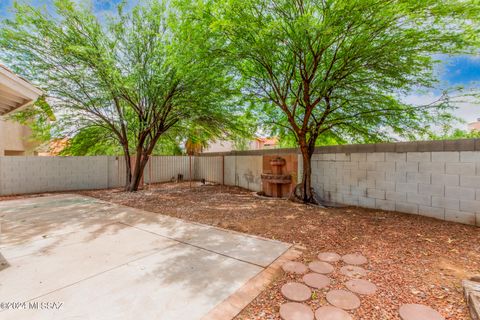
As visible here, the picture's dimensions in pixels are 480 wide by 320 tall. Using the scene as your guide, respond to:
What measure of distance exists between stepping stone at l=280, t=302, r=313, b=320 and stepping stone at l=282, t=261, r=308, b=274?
23.9 inches

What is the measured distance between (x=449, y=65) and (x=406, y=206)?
3.40 metres

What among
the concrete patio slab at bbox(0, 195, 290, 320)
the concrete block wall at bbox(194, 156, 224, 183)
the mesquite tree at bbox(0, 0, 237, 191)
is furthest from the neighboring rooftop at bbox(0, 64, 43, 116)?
the concrete block wall at bbox(194, 156, 224, 183)

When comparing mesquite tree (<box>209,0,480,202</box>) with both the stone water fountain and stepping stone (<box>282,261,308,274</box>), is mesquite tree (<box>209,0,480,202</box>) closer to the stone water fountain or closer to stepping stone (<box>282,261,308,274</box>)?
the stone water fountain

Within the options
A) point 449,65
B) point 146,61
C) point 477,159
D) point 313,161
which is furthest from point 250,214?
point 146,61

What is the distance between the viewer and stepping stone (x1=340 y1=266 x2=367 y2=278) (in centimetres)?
258

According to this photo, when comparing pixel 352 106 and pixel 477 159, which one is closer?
pixel 477 159

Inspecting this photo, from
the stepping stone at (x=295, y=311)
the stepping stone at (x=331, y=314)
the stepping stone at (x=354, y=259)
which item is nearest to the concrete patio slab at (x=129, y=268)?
the stepping stone at (x=295, y=311)

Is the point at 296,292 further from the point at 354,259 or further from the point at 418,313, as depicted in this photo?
the point at 354,259

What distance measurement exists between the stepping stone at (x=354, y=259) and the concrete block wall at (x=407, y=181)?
103 inches

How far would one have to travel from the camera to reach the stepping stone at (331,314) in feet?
6.26

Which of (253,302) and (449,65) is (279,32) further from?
(253,302)

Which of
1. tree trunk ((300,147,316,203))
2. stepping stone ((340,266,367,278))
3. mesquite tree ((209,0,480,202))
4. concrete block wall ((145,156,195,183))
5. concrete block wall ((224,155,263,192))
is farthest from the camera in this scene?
concrete block wall ((145,156,195,183))

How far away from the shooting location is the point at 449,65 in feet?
17.2

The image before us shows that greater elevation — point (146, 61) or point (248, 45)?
point (146, 61)
